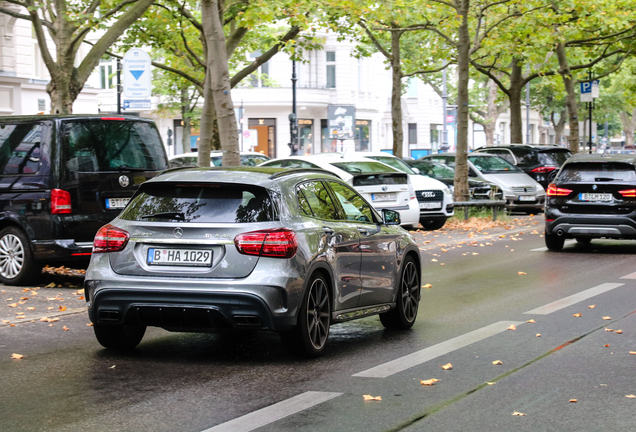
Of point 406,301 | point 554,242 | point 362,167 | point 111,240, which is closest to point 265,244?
point 111,240

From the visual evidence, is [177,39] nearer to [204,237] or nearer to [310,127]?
[204,237]

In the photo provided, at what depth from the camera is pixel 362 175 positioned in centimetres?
1944

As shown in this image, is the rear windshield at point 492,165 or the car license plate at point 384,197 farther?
the rear windshield at point 492,165

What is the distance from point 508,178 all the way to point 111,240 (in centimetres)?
2152

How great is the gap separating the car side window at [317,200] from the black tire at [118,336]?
171cm

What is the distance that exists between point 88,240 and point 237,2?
43.8 ft

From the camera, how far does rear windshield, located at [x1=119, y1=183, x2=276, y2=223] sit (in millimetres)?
7344

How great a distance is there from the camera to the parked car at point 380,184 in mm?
19484

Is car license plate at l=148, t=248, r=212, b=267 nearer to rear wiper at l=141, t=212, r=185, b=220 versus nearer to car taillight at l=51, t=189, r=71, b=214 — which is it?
rear wiper at l=141, t=212, r=185, b=220

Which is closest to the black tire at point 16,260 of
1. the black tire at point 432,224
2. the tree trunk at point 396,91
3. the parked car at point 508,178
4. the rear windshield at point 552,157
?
the black tire at point 432,224

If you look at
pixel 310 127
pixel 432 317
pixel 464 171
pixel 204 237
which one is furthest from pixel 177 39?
pixel 310 127

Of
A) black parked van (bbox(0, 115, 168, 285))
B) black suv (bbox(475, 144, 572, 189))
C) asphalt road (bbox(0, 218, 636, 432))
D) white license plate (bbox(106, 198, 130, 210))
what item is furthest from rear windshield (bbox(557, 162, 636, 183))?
black suv (bbox(475, 144, 572, 189))

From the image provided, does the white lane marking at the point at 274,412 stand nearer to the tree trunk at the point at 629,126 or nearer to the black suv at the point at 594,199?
the black suv at the point at 594,199

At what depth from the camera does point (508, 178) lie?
91.8 ft
